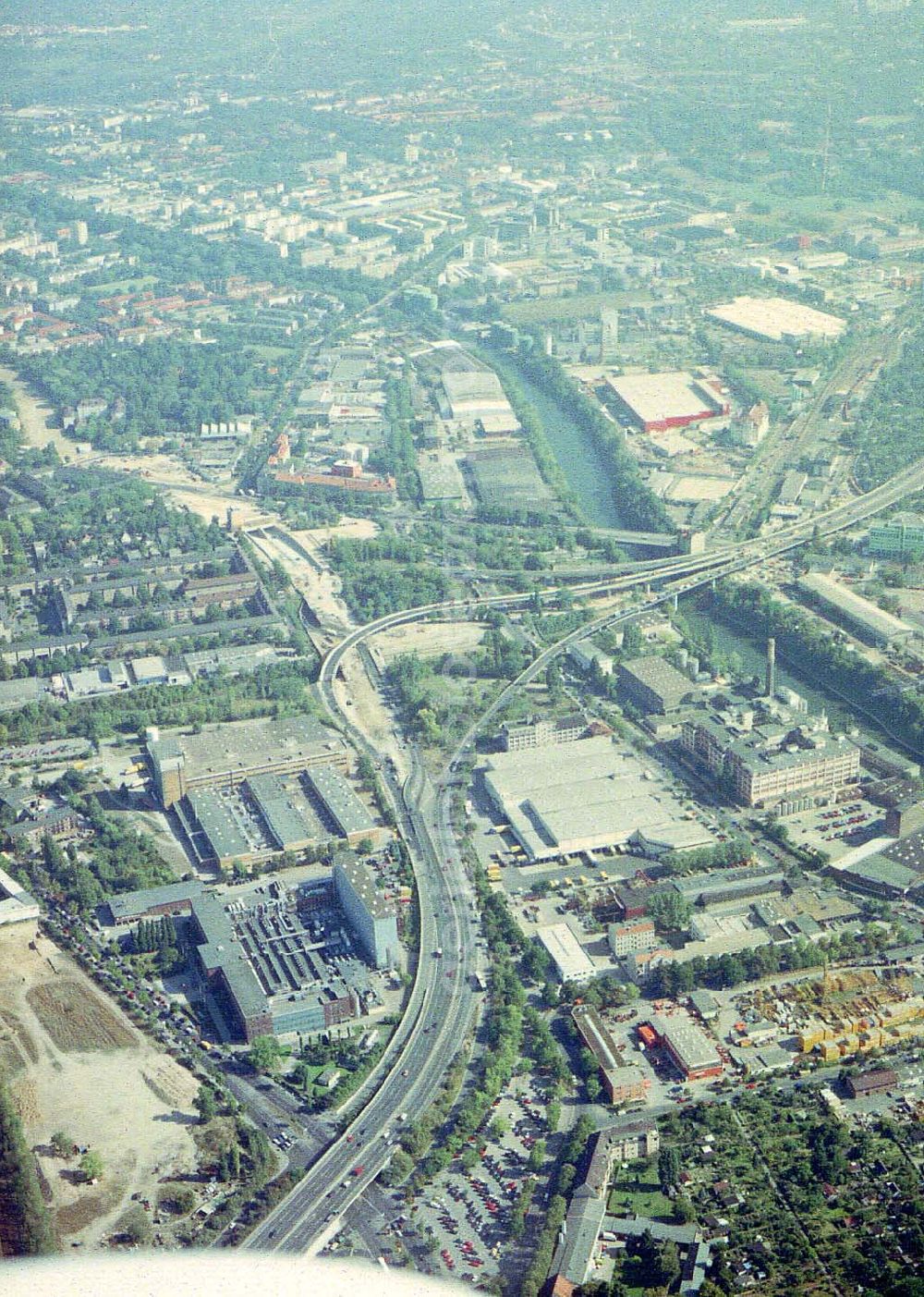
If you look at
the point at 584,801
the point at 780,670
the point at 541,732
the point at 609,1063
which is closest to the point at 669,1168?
the point at 609,1063

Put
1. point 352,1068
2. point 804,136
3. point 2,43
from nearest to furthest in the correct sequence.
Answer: point 352,1068, point 804,136, point 2,43

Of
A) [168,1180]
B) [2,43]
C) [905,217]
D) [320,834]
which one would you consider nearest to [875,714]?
[320,834]

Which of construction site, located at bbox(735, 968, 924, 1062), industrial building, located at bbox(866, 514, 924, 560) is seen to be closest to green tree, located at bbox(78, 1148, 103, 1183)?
construction site, located at bbox(735, 968, 924, 1062)

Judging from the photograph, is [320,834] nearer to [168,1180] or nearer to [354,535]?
A: [168,1180]

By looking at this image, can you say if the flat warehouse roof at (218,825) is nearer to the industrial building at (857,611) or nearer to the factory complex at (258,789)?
the factory complex at (258,789)

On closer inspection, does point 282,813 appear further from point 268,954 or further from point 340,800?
point 268,954
